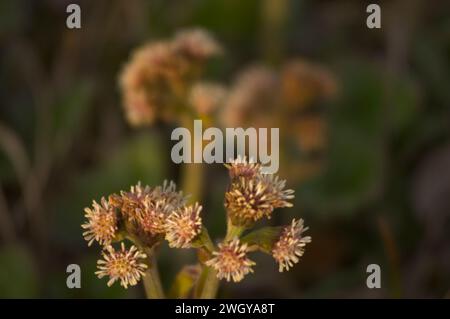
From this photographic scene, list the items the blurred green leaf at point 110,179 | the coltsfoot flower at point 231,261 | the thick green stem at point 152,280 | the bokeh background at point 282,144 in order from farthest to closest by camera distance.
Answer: the blurred green leaf at point 110,179 → the bokeh background at point 282,144 → the thick green stem at point 152,280 → the coltsfoot flower at point 231,261

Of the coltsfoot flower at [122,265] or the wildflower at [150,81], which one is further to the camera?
the wildflower at [150,81]

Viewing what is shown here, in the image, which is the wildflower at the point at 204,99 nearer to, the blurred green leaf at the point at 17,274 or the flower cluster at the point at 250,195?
the blurred green leaf at the point at 17,274

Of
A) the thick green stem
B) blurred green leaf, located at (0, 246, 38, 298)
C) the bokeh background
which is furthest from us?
the bokeh background

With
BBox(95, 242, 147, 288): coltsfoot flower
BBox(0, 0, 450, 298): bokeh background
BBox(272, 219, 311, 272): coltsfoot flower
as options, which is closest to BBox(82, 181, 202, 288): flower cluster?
BBox(95, 242, 147, 288): coltsfoot flower

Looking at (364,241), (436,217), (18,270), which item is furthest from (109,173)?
(436,217)

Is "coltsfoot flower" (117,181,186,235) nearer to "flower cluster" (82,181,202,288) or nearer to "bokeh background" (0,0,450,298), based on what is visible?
"flower cluster" (82,181,202,288)

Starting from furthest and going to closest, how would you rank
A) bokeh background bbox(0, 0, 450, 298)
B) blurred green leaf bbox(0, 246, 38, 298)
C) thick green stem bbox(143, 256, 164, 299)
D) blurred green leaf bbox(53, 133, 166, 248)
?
1. blurred green leaf bbox(53, 133, 166, 248)
2. bokeh background bbox(0, 0, 450, 298)
3. blurred green leaf bbox(0, 246, 38, 298)
4. thick green stem bbox(143, 256, 164, 299)

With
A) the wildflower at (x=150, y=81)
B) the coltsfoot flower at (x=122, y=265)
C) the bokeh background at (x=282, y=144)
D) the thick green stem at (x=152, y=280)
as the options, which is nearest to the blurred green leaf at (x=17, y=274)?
the bokeh background at (x=282, y=144)
